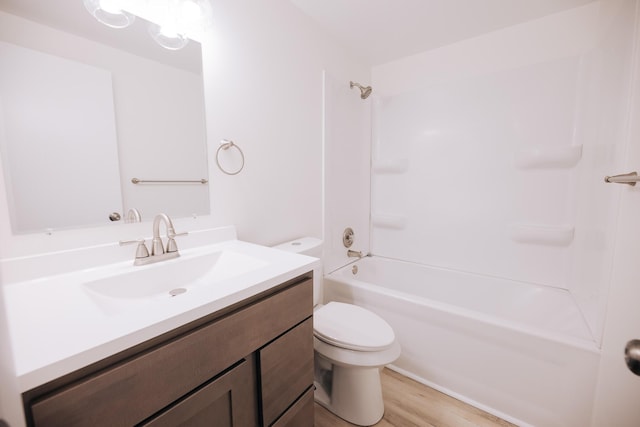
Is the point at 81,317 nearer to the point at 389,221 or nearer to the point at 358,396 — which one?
the point at 358,396

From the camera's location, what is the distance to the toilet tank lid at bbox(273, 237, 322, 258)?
4.82 ft

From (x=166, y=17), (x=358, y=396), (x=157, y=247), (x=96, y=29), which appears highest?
(x=166, y=17)

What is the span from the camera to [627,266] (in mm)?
927

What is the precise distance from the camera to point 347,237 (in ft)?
7.22

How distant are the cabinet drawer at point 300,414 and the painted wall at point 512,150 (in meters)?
1.31

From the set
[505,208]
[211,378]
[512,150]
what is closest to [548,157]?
[512,150]

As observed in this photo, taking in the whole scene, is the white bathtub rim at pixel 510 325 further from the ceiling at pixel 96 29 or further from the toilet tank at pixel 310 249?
the ceiling at pixel 96 29

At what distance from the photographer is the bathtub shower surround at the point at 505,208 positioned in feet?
4.17

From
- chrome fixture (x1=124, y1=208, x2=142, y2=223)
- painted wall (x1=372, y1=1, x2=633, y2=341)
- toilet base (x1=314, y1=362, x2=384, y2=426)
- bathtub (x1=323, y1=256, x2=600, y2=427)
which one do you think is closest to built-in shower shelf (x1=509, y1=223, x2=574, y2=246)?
painted wall (x1=372, y1=1, x2=633, y2=341)

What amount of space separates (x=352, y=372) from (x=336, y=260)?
33.9 inches

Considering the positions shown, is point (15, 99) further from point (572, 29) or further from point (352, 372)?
point (572, 29)

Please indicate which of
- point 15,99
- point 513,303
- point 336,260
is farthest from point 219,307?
point 513,303

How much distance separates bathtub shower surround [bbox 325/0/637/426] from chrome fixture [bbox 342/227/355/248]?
23 cm

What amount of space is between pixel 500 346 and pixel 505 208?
1.01 meters
